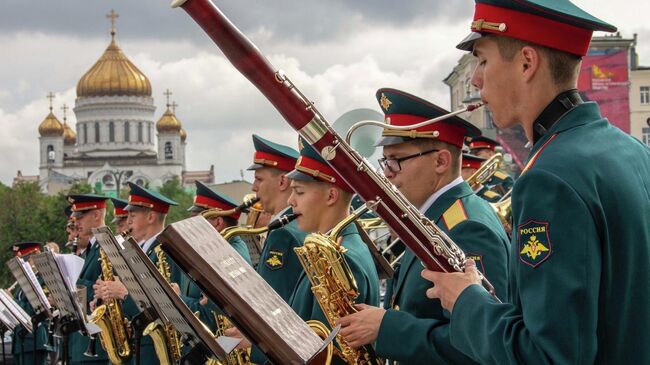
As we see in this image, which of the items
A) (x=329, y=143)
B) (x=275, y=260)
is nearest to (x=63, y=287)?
(x=275, y=260)

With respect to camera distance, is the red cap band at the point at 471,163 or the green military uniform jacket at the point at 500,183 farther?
the green military uniform jacket at the point at 500,183

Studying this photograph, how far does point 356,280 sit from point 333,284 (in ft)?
1.84

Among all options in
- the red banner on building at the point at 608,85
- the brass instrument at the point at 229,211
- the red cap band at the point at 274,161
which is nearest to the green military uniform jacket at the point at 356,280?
the red cap band at the point at 274,161

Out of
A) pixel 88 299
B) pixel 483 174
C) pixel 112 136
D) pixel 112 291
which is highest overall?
pixel 112 136

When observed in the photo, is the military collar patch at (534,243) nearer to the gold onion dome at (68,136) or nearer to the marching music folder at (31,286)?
the marching music folder at (31,286)

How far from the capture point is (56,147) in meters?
145

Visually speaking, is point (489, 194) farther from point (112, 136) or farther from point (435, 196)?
point (112, 136)

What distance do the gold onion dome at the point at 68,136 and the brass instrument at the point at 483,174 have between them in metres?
142

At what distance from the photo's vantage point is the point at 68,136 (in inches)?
5876

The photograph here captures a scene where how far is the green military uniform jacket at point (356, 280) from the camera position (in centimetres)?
625

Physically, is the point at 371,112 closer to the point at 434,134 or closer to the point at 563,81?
the point at 434,134

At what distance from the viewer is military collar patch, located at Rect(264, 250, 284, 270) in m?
7.55

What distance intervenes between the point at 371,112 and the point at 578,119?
9585 mm

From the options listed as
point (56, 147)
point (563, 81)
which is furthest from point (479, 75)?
point (56, 147)
